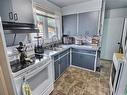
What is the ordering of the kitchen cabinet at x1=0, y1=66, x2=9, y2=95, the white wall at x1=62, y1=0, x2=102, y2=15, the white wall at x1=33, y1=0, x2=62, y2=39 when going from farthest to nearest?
the white wall at x1=62, y1=0, x2=102, y2=15, the white wall at x1=33, y1=0, x2=62, y2=39, the kitchen cabinet at x1=0, y1=66, x2=9, y2=95

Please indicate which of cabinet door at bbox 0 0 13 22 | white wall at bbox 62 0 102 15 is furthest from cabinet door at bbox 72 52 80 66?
cabinet door at bbox 0 0 13 22

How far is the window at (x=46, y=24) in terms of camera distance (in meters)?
2.41

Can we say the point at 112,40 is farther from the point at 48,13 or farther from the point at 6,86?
the point at 6,86

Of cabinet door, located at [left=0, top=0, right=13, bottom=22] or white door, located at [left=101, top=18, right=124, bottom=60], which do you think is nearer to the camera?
cabinet door, located at [left=0, top=0, right=13, bottom=22]

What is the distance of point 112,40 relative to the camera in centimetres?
363

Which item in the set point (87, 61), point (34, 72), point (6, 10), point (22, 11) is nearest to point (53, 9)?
point (22, 11)

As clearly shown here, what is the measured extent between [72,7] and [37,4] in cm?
138

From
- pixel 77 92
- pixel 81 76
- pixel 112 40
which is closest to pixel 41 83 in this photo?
pixel 77 92

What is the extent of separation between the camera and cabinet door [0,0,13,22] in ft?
3.71

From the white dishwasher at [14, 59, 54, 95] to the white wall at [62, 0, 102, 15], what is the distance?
2.25m

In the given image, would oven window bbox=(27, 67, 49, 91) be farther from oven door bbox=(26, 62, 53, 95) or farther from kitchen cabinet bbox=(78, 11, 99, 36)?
kitchen cabinet bbox=(78, 11, 99, 36)

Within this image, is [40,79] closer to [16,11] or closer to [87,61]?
[16,11]

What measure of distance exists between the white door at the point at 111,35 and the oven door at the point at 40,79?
3.17 m

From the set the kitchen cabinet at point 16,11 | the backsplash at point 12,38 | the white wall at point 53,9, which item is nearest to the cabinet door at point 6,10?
the kitchen cabinet at point 16,11
